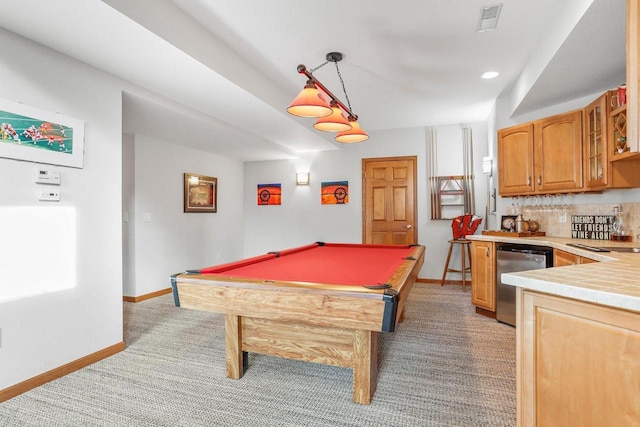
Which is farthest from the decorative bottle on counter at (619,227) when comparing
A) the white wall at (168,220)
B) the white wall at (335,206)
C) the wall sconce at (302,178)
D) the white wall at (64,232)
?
the white wall at (168,220)

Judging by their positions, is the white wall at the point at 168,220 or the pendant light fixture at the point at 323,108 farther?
the white wall at the point at 168,220

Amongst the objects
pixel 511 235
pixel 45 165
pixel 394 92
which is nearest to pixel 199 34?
pixel 45 165

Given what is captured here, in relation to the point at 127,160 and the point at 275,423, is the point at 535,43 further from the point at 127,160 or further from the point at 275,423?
the point at 127,160

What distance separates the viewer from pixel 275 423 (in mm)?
1808

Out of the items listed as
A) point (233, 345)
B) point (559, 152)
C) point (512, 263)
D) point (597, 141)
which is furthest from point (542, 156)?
point (233, 345)

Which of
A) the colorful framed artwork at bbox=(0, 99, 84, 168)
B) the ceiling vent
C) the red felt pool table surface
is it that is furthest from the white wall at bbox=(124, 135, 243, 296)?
the ceiling vent

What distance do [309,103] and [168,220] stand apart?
11.6 feet

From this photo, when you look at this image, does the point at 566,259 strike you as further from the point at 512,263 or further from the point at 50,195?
the point at 50,195

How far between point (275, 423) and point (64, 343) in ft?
5.61

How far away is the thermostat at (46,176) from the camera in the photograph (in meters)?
2.25

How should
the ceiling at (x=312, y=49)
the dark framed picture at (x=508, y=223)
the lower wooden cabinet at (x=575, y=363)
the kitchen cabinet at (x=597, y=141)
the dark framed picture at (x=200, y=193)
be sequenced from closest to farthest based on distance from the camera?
1. the lower wooden cabinet at (x=575, y=363)
2. the ceiling at (x=312, y=49)
3. the kitchen cabinet at (x=597, y=141)
4. the dark framed picture at (x=508, y=223)
5. the dark framed picture at (x=200, y=193)

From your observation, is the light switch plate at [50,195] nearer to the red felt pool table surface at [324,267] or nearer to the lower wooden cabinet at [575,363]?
the red felt pool table surface at [324,267]

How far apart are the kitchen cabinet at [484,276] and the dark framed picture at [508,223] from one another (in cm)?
44

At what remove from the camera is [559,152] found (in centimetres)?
328
